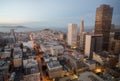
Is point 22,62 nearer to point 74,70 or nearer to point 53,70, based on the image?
point 53,70

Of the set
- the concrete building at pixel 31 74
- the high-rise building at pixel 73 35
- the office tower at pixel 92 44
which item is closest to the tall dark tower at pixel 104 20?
the office tower at pixel 92 44

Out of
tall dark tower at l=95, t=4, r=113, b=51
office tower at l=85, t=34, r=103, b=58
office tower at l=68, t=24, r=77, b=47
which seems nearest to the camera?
office tower at l=85, t=34, r=103, b=58

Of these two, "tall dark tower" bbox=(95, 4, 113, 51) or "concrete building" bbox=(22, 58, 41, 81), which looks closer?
"concrete building" bbox=(22, 58, 41, 81)

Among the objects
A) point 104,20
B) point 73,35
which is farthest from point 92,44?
point 104,20

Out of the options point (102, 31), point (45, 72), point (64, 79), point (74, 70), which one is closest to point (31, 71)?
point (45, 72)

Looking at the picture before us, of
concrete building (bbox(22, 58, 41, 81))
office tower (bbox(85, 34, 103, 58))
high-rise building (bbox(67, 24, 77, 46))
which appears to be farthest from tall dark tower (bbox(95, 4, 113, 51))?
concrete building (bbox(22, 58, 41, 81))

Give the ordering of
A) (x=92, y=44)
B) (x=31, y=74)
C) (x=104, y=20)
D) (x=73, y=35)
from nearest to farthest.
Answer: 1. (x=31, y=74)
2. (x=92, y=44)
3. (x=104, y=20)
4. (x=73, y=35)

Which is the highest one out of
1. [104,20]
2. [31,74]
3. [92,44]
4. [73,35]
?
[104,20]

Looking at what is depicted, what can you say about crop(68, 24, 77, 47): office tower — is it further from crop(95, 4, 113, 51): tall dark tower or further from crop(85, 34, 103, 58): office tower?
crop(85, 34, 103, 58): office tower

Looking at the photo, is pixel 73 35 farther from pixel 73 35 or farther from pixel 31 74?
pixel 31 74

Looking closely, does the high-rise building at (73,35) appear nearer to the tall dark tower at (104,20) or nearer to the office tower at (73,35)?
the office tower at (73,35)

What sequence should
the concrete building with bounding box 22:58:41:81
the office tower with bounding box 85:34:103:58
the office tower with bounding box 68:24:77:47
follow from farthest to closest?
the office tower with bounding box 68:24:77:47 < the office tower with bounding box 85:34:103:58 < the concrete building with bounding box 22:58:41:81
